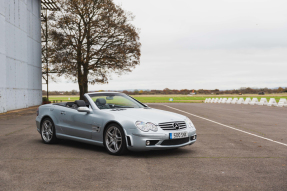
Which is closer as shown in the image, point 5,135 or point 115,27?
point 5,135

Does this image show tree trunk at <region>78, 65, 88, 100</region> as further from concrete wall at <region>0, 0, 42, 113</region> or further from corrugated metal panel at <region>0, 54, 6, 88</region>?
corrugated metal panel at <region>0, 54, 6, 88</region>

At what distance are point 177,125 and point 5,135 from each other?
6.28m

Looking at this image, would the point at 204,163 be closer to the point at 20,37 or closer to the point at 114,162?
the point at 114,162

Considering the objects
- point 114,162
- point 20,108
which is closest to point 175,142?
point 114,162

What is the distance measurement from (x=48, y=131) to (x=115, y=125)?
8.89ft

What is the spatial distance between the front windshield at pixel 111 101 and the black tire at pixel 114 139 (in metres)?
0.92

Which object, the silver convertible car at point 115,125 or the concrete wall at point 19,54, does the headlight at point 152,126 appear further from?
the concrete wall at point 19,54

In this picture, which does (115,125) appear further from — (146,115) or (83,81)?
(83,81)

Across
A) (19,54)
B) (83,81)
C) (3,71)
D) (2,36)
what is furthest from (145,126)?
(83,81)

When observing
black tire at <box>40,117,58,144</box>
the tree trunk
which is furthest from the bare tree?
black tire at <box>40,117,58,144</box>

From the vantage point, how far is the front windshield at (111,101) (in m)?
8.17

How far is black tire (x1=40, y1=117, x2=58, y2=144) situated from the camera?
887 centimetres

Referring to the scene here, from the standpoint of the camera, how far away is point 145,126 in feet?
22.7

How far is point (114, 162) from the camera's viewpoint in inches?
257
